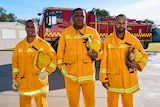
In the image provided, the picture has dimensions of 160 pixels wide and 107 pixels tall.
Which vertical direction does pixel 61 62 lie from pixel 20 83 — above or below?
above

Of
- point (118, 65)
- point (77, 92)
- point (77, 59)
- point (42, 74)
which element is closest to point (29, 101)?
point (42, 74)

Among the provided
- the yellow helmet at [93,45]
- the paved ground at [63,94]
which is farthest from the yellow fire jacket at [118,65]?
the paved ground at [63,94]

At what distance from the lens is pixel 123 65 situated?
3.74 meters

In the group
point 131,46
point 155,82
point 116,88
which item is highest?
point 131,46

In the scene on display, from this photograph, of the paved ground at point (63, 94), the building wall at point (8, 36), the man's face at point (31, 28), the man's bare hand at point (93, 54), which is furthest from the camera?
the building wall at point (8, 36)

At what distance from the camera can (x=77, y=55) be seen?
12.5 ft

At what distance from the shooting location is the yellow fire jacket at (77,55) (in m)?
3.80

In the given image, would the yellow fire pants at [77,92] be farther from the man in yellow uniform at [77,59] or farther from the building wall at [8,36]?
the building wall at [8,36]

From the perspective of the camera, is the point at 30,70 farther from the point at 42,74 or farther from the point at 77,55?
the point at 77,55

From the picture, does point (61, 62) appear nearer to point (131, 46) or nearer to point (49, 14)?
point (131, 46)

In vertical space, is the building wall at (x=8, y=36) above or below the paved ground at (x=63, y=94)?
above

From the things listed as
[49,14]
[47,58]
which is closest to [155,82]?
[47,58]

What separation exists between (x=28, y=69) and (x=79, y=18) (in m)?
1.06

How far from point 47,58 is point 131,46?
1257 millimetres
